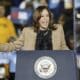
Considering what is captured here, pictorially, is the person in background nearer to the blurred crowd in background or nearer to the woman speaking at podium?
the blurred crowd in background

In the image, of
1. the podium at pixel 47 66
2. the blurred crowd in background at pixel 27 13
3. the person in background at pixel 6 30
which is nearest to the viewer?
the podium at pixel 47 66

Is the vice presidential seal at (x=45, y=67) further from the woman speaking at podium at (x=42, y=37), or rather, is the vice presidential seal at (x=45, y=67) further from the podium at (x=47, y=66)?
the woman speaking at podium at (x=42, y=37)

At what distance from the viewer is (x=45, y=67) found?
2125mm

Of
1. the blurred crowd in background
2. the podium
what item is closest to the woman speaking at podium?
the podium

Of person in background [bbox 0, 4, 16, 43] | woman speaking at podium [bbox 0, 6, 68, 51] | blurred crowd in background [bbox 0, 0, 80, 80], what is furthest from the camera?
blurred crowd in background [bbox 0, 0, 80, 80]

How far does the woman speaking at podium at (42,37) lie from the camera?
93.6 inches

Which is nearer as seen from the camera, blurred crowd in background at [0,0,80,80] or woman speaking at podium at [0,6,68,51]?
woman speaking at podium at [0,6,68,51]

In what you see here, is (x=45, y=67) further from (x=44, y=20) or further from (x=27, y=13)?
(x=27, y=13)

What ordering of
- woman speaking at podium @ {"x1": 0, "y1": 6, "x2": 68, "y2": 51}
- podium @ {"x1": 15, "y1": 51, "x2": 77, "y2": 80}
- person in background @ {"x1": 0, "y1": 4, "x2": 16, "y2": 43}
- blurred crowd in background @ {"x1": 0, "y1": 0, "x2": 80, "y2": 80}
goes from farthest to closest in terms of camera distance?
1. blurred crowd in background @ {"x1": 0, "y1": 0, "x2": 80, "y2": 80}
2. person in background @ {"x1": 0, "y1": 4, "x2": 16, "y2": 43}
3. woman speaking at podium @ {"x1": 0, "y1": 6, "x2": 68, "y2": 51}
4. podium @ {"x1": 15, "y1": 51, "x2": 77, "y2": 80}

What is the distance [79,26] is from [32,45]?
1179 millimetres

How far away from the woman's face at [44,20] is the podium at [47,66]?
0.31m

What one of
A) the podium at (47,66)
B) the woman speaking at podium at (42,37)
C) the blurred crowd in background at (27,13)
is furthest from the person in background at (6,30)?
the podium at (47,66)

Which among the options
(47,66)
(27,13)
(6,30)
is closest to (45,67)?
(47,66)

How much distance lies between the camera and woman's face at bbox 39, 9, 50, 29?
2.39 metres
